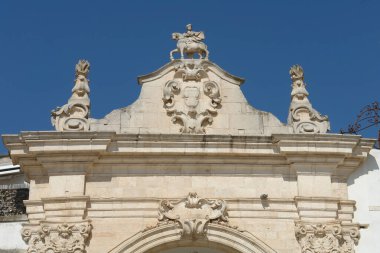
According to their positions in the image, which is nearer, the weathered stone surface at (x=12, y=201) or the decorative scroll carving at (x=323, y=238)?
the decorative scroll carving at (x=323, y=238)

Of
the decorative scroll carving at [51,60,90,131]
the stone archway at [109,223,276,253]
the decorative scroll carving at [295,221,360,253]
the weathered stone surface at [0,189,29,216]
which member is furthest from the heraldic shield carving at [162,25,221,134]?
the weathered stone surface at [0,189,29,216]

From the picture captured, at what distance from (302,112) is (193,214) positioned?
2.67 meters

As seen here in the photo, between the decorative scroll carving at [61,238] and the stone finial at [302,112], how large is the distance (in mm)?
3956

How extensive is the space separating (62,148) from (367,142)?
5.15 metres

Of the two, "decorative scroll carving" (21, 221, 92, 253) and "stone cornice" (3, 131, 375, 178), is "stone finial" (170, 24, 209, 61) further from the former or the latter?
"decorative scroll carving" (21, 221, 92, 253)

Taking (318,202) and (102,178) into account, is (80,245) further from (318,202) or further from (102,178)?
(318,202)

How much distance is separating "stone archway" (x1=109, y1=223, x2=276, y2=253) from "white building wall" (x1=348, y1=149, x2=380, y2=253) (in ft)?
5.38

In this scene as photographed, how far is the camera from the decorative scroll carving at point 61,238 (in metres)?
12.7

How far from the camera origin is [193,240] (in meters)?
13.1

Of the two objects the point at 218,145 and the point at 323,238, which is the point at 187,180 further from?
the point at 323,238

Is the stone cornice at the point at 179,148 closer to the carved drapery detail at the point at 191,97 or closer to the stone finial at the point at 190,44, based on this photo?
the carved drapery detail at the point at 191,97

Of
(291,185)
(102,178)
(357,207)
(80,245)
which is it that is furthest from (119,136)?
(357,207)

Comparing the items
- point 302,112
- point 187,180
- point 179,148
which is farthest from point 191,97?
point 302,112

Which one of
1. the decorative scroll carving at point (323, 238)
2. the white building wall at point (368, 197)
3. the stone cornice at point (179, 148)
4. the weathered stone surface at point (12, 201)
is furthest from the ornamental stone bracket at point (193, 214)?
the weathered stone surface at point (12, 201)
